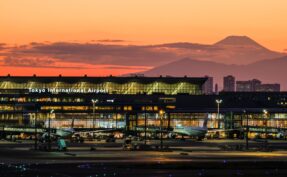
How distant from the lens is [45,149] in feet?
438

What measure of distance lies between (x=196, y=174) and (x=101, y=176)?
9860 mm

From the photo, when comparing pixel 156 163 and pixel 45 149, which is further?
pixel 45 149

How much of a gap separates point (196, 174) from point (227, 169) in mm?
7848

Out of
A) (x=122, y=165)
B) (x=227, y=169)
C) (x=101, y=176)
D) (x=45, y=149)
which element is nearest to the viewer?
(x=101, y=176)

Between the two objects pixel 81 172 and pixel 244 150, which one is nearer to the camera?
pixel 81 172

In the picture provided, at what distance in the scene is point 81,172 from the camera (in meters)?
82.7

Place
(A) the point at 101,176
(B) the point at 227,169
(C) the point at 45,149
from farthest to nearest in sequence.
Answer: (C) the point at 45,149 → (B) the point at 227,169 → (A) the point at 101,176

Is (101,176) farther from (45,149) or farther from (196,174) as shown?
(45,149)

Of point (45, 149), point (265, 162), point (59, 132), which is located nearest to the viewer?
point (265, 162)

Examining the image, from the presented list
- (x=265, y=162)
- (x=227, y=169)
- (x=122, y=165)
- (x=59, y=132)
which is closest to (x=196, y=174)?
(x=227, y=169)

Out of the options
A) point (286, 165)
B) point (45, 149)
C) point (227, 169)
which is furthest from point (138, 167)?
point (45, 149)

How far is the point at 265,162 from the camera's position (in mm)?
99812

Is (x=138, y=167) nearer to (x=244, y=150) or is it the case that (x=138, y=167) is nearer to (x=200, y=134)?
(x=244, y=150)

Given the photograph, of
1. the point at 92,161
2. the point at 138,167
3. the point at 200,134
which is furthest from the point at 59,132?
the point at 138,167
